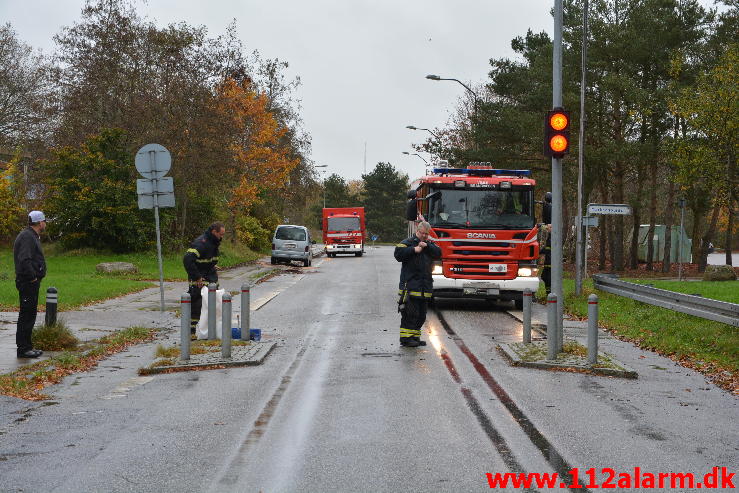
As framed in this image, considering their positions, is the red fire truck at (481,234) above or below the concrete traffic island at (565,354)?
above

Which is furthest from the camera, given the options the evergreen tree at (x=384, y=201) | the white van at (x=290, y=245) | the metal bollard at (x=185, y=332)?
the evergreen tree at (x=384, y=201)

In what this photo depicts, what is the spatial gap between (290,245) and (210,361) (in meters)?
28.0

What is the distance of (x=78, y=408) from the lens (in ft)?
26.6

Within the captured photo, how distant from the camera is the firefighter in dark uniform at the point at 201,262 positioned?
12812 millimetres

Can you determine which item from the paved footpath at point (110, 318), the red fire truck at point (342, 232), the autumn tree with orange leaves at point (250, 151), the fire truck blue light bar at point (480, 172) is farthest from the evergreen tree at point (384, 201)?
the fire truck blue light bar at point (480, 172)

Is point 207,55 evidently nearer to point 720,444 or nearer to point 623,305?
point 623,305

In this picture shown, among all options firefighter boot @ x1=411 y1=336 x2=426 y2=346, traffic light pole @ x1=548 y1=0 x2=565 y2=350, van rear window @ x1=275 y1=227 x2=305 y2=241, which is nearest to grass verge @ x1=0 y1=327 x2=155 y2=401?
firefighter boot @ x1=411 y1=336 x2=426 y2=346

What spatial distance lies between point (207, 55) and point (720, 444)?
32898 mm

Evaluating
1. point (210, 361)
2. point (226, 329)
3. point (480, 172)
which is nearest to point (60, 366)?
point (210, 361)

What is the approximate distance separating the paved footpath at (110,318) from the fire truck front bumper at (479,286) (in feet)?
14.2

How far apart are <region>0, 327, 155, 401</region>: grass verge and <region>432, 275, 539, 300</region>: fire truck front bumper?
639cm

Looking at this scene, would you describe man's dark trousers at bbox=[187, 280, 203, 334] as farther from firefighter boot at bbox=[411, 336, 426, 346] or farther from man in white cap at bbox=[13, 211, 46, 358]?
firefighter boot at bbox=[411, 336, 426, 346]

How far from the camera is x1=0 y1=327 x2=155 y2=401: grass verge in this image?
8891mm

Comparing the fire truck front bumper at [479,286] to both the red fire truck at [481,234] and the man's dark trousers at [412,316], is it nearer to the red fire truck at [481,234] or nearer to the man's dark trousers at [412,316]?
the red fire truck at [481,234]
